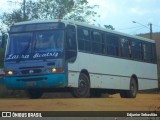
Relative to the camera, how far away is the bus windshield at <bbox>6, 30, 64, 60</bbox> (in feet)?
41.5

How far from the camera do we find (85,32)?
14094 millimetres

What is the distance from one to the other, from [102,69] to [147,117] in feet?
25.6

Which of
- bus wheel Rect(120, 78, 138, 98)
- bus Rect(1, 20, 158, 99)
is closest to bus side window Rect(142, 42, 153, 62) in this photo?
bus wheel Rect(120, 78, 138, 98)

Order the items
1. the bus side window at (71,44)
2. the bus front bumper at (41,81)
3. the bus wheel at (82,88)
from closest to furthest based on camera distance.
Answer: the bus front bumper at (41,81)
the bus side window at (71,44)
the bus wheel at (82,88)

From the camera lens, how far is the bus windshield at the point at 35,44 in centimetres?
1266

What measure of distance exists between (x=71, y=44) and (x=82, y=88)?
1.50 metres

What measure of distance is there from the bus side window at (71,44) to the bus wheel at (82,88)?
0.80 m

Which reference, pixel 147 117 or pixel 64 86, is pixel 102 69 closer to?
pixel 64 86

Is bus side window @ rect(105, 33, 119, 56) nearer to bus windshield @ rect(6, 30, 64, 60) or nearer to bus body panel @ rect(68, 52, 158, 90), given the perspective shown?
bus body panel @ rect(68, 52, 158, 90)

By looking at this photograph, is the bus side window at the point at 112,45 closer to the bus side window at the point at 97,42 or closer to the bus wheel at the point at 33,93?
the bus side window at the point at 97,42

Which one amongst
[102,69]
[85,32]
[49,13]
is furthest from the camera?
[49,13]

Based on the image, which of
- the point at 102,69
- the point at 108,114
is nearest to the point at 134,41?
the point at 102,69

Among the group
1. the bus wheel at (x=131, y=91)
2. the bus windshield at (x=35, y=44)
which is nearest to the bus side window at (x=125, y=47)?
the bus wheel at (x=131, y=91)

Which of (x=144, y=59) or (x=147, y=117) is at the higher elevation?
(x=144, y=59)
